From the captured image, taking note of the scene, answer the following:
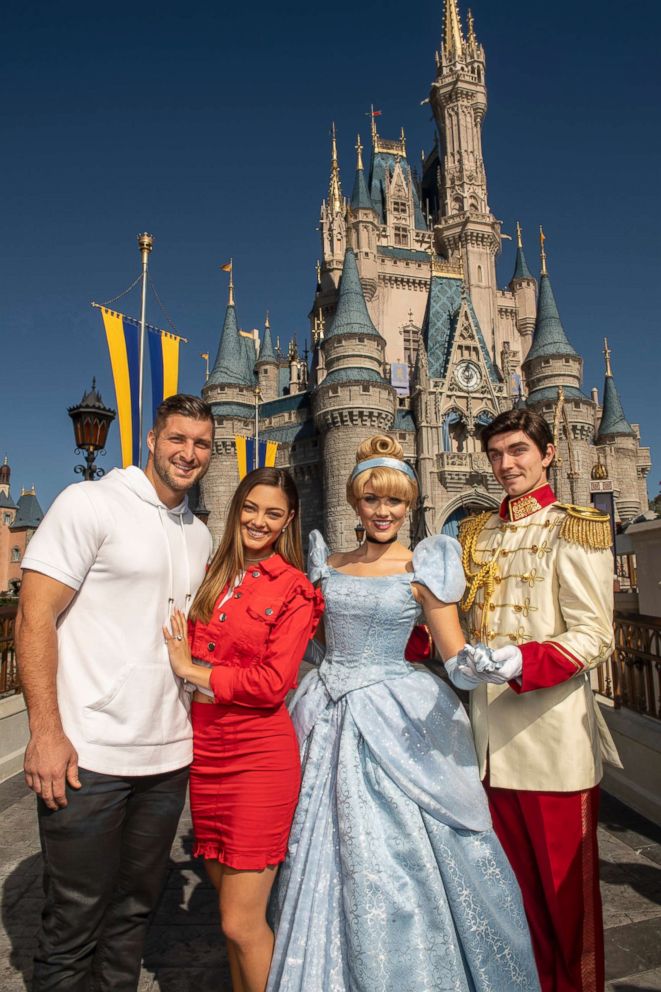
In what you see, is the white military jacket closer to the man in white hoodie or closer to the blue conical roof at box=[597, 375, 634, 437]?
the man in white hoodie

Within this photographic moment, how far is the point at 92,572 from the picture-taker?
2.01 m

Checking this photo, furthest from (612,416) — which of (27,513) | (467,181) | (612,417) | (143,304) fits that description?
(27,513)

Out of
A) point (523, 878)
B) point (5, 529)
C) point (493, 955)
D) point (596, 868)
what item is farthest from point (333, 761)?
point (5, 529)

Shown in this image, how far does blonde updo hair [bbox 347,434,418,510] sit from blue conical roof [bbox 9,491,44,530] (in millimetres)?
43793

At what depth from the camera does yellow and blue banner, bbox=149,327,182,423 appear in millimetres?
10180

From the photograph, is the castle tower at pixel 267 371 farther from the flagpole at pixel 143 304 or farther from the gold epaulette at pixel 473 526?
the gold epaulette at pixel 473 526

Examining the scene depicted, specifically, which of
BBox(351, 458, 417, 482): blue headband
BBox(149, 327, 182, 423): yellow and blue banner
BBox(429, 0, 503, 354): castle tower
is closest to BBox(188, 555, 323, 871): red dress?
BBox(351, 458, 417, 482): blue headband

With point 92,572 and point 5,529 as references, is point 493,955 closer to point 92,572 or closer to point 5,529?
point 92,572

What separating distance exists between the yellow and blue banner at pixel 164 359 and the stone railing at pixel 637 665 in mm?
Result: 8120

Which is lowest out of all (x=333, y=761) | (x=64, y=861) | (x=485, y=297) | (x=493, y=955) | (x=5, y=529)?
(x=493, y=955)

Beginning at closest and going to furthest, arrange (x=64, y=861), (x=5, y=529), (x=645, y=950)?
(x=64, y=861)
(x=645, y=950)
(x=5, y=529)

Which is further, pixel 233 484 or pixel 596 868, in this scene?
pixel 233 484

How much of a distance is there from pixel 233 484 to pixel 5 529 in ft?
67.8

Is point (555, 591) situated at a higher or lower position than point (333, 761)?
higher
